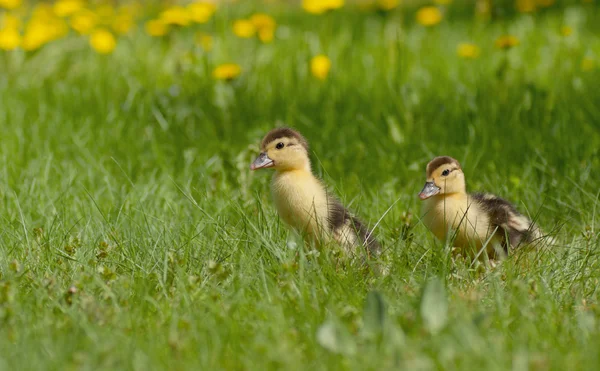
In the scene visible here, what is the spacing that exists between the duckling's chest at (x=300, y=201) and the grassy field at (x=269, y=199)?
0.09m

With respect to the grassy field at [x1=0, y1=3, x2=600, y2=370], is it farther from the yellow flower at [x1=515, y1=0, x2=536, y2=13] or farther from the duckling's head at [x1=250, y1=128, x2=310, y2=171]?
the yellow flower at [x1=515, y1=0, x2=536, y2=13]

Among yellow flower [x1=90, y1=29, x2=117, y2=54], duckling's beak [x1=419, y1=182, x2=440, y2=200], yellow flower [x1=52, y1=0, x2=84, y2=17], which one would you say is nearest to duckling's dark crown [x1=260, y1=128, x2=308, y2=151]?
duckling's beak [x1=419, y1=182, x2=440, y2=200]

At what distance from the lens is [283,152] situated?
3.96 m

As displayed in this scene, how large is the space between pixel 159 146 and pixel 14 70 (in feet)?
8.55

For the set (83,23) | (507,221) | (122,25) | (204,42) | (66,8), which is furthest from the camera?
(122,25)

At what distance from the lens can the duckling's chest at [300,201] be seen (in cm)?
384

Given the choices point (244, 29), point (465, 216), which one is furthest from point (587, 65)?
point (465, 216)

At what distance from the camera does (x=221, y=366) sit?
2.75 m

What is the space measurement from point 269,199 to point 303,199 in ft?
2.72

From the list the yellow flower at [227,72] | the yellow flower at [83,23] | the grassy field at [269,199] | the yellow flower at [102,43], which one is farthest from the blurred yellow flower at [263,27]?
the yellow flower at [83,23]

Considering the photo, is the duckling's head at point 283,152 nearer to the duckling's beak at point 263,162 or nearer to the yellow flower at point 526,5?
the duckling's beak at point 263,162

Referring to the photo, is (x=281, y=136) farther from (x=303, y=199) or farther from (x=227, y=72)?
(x=227, y=72)

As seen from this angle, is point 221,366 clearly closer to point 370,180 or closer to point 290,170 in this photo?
point 290,170

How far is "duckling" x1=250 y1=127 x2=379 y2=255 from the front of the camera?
384 cm
